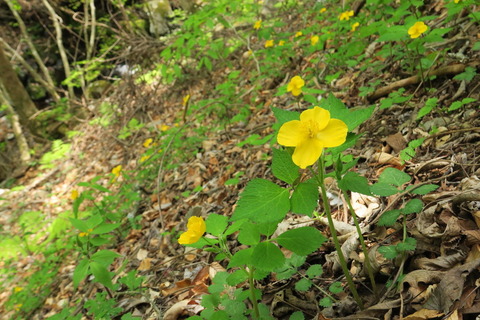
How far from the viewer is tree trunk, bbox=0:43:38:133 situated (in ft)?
23.3

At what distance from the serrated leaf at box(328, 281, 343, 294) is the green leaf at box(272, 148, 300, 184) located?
1.89 feet

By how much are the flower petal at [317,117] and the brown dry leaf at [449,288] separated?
0.64 metres

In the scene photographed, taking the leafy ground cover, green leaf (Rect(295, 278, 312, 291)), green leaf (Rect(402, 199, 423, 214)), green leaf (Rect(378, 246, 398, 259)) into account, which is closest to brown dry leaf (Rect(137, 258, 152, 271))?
the leafy ground cover

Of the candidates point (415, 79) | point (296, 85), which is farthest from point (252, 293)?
point (415, 79)

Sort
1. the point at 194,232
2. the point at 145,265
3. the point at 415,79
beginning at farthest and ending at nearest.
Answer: the point at 145,265, the point at 415,79, the point at 194,232

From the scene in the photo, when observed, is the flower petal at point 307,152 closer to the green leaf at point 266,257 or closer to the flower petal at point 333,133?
the flower petal at point 333,133

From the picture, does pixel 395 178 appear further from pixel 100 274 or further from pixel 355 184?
pixel 100 274

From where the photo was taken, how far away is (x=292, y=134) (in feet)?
3.15

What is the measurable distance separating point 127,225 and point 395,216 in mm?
2915

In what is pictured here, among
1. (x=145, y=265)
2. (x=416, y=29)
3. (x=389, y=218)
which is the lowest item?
(x=145, y=265)

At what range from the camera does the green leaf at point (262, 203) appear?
2.85 feet

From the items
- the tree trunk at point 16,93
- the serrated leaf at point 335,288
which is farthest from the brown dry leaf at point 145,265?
the tree trunk at point 16,93

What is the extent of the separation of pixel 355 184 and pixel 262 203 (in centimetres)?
31

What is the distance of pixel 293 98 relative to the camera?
11.2 feet
